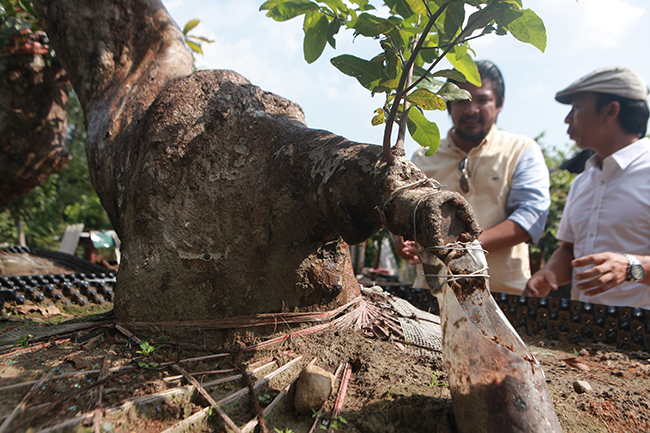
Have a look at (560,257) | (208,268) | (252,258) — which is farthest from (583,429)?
(560,257)

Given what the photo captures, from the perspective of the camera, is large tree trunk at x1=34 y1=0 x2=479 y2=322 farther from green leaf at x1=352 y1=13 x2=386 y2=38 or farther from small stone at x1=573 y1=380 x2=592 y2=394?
small stone at x1=573 y1=380 x2=592 y2=394

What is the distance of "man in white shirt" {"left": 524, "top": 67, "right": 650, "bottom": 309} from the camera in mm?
2531

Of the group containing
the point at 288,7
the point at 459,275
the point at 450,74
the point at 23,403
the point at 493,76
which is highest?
the point at 493,76

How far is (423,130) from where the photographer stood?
1.36 m

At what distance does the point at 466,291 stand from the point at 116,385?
43.1 inches

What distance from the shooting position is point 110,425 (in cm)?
100

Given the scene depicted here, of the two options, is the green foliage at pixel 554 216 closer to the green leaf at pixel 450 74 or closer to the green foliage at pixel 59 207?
the green leaf at pixel 450 74

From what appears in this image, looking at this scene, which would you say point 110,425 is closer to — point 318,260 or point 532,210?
point 318,260

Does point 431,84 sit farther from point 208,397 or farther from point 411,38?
point 208,397

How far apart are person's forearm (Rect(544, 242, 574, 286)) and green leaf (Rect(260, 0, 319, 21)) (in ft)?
8.52

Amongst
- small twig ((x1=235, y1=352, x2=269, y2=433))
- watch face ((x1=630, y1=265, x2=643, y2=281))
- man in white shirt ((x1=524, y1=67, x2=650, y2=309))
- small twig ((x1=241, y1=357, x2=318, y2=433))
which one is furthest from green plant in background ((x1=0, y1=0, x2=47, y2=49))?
watch face ((x1=630, y1=265, x2=643, y2=281))

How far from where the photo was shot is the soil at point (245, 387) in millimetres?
1060

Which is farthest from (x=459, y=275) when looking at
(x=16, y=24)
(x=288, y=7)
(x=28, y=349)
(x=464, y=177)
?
(x=16, y=24)

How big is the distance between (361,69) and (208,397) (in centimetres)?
116
